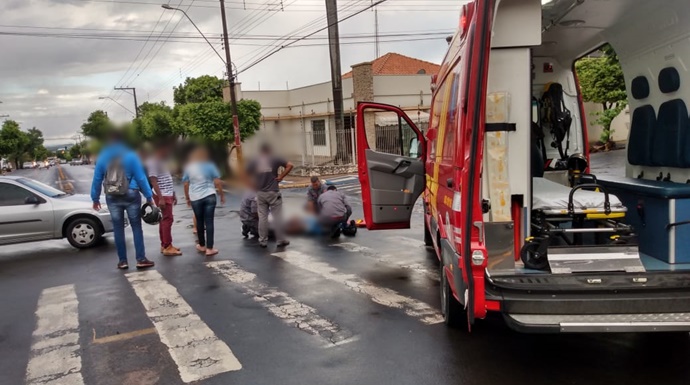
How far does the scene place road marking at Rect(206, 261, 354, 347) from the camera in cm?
469

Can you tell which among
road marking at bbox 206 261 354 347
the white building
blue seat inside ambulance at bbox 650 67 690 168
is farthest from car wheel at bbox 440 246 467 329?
the white building

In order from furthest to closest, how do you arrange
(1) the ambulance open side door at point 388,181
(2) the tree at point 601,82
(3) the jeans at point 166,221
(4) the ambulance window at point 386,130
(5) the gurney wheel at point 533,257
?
(4) the ambulance window at point 386,130, (2) the tree at point 601,82, (3) the jeans at point 166,221, (1) the ambulance open side door at point 388,181, (5) the gurney wheel at point 533,257

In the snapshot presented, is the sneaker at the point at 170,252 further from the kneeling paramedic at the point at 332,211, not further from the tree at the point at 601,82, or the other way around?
the tree at the point at 601,82

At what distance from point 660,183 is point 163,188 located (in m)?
6.76

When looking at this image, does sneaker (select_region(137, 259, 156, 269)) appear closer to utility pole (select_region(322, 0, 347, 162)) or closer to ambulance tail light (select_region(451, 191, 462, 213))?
ambulance tail light (select_region(451, 191, 462, 213))

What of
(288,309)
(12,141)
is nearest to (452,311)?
(288,309)

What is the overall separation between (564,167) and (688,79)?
2.01m

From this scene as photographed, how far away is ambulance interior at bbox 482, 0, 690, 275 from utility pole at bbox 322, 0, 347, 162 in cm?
1669

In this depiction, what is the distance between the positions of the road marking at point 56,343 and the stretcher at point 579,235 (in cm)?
363

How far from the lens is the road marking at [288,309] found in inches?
185

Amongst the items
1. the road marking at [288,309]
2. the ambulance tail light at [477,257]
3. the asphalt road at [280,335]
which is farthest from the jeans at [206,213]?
the ambulance tail light at [477,257]

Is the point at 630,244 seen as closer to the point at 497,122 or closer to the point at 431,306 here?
the point at 497,122

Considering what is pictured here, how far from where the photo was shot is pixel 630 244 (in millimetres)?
3918

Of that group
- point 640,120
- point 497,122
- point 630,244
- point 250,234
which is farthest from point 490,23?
A: point 250,234
